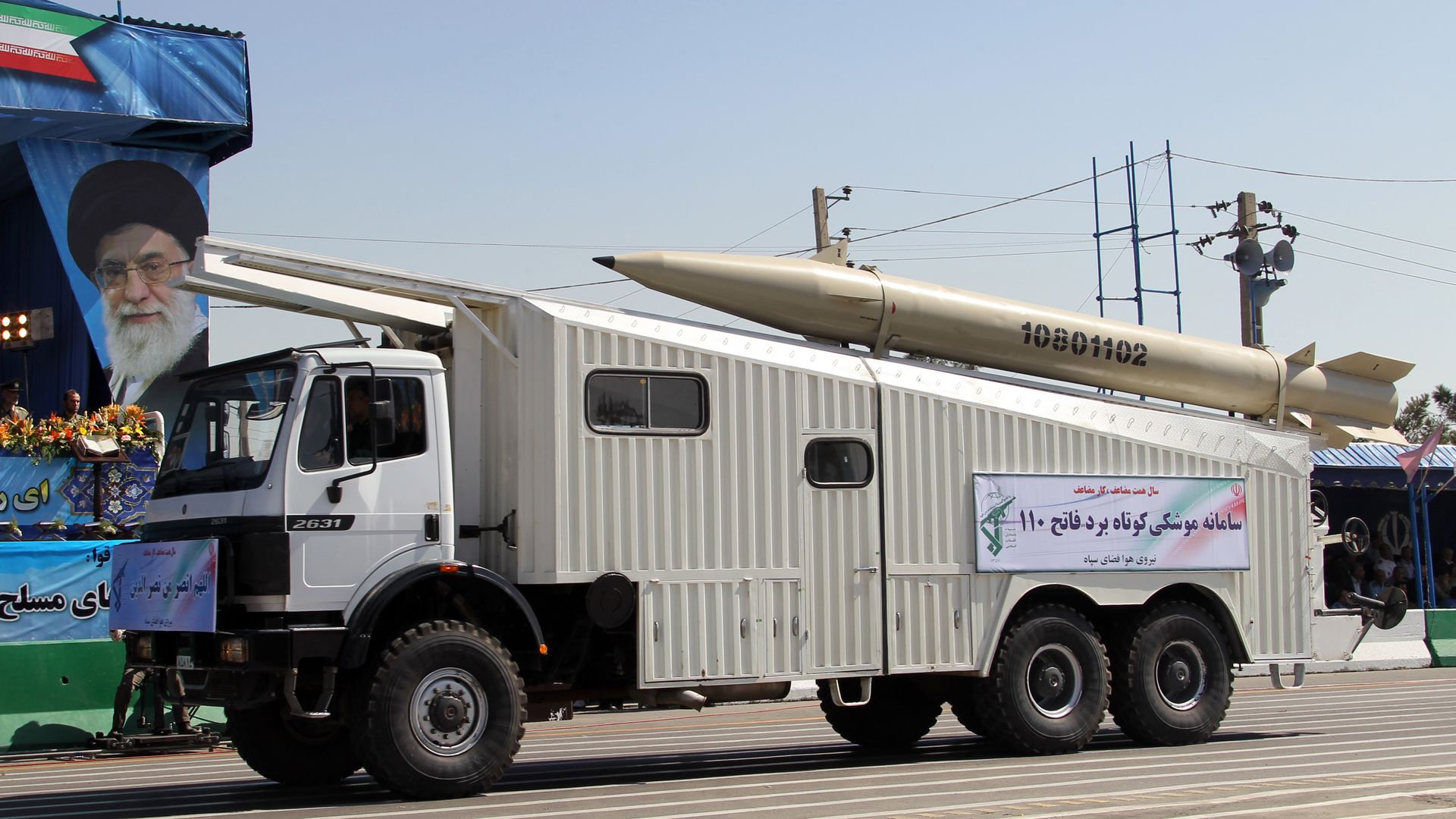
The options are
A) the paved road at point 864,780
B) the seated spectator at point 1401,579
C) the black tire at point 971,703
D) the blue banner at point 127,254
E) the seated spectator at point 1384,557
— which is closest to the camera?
the paved road at point 864,780

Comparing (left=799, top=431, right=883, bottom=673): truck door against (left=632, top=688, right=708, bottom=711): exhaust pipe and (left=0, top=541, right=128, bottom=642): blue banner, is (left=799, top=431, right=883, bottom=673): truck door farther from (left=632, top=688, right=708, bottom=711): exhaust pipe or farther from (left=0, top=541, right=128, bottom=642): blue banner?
(left=0, top=541, right=128, bottom=642): blue banner

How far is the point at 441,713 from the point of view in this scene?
9.92 metres

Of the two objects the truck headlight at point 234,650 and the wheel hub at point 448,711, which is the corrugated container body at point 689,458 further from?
the truck headlight at point 234,650

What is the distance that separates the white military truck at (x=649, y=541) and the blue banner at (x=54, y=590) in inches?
246

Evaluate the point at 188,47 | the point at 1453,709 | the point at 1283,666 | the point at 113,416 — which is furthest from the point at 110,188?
the point at 1453,709

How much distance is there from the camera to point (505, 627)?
10.8 m

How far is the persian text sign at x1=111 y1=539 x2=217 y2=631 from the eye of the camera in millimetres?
9789

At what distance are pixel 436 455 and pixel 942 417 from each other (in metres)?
4.30

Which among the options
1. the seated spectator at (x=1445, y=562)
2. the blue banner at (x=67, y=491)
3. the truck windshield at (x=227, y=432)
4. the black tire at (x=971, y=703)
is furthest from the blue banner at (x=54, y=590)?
the seated spectator at (x=1445, y=562)

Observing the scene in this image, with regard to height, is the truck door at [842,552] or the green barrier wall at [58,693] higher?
the truck door at [842,552]

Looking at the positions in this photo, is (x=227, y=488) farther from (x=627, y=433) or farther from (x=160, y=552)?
(x=627, y=433)

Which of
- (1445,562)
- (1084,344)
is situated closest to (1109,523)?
(1084,344)

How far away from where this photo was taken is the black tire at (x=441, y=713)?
9711mm

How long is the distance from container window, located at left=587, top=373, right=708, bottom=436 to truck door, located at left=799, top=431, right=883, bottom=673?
3.29 feet
